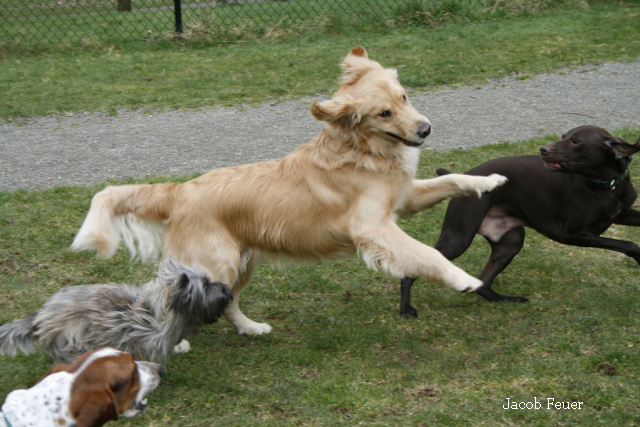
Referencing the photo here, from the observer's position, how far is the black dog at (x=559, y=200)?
4141 millimetres

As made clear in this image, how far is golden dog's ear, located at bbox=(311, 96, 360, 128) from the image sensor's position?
3652mm

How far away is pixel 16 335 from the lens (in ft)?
10.8

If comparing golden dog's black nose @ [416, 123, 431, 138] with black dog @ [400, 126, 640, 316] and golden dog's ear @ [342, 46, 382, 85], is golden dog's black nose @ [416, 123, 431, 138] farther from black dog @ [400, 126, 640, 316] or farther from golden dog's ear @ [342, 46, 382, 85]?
black dog @ [400, 126, 640, 316]

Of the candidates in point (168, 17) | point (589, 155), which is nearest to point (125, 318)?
point (589, 155)

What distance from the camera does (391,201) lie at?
371cm

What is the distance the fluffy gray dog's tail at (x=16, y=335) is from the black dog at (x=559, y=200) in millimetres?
2348

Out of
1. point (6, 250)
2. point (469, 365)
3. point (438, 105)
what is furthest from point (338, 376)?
point (438, 105)

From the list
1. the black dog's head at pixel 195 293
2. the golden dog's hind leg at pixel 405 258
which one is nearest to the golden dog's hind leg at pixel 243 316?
the black dog's head at pixel 195 293

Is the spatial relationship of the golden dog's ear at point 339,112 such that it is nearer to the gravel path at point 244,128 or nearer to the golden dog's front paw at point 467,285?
the golden dog's front paw at point 467,285

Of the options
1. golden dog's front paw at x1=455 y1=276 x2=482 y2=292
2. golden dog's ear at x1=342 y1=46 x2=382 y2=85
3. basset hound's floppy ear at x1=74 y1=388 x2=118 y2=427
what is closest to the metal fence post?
golden dog's ear at x1=342 y1=46 x2=382 y2=85

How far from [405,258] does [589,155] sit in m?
1.62

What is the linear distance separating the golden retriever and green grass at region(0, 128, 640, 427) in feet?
1.98

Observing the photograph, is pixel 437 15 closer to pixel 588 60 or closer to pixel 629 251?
pixel 588 60

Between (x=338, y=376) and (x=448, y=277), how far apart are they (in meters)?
0.88
